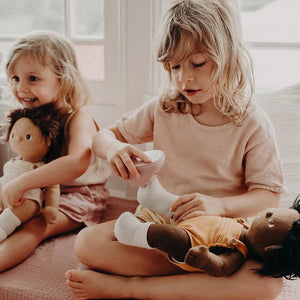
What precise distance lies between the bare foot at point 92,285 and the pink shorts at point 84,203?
305mm

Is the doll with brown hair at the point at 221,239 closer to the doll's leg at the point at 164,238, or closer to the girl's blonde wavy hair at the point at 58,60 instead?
the doll's leg at the point at 164,238

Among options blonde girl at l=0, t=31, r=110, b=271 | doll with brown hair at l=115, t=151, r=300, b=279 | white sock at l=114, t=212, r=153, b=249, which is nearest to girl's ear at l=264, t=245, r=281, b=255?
doll with brown hair at l=115, t=151, r=300, b=279

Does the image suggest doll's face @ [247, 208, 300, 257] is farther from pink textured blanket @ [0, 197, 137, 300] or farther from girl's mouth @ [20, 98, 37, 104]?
girl's mouth @ [20, 98, 37, 104]

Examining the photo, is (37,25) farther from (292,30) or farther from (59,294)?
(59,294)

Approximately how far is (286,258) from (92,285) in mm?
408

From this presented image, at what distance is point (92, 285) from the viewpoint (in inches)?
35.8

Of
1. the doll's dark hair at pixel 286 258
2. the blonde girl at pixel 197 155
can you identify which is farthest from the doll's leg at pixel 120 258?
the doll's dark hair at pixel 286 258

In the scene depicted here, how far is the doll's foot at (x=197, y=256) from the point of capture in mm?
764

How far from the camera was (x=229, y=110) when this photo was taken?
1.04 m

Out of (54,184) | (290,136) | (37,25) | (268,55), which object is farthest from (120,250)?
(37,25)

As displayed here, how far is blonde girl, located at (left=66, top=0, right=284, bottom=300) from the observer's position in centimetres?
90

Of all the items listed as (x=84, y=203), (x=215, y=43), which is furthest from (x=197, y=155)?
(x=84, y=203)

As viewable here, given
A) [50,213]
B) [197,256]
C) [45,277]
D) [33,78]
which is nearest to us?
[197,256]

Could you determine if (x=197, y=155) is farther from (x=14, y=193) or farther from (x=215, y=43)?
(x=14, y=193)
